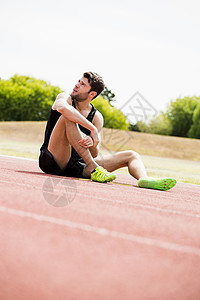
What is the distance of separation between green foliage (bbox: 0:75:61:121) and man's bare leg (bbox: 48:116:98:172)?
54548 millimetres

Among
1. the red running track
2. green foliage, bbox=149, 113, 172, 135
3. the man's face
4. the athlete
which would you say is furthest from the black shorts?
green foliage, bbox=149, 113, 172, 135

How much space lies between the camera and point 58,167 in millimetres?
4855

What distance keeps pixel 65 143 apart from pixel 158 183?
1.24m

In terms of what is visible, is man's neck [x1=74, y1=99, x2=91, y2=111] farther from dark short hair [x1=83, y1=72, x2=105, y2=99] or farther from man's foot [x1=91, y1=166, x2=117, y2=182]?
man's foot [x1=91, y1=166, x2=117, y2=182]

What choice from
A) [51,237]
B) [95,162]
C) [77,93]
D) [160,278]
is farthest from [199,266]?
[77,93]

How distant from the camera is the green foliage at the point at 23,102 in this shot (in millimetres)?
57812

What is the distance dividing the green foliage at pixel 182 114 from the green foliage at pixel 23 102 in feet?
71.6

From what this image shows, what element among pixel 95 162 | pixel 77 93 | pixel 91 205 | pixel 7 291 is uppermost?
pixel 77 93

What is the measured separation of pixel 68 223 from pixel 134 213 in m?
0.65

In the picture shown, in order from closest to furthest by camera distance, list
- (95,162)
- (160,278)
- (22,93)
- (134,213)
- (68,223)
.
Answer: (160,278) < (68,223) < (134,213) < (95,162) < (22,93)

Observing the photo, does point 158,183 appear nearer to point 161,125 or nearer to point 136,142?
point 136,142

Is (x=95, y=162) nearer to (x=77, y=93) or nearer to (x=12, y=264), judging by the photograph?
(x=77, y=93)

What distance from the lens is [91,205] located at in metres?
2.61

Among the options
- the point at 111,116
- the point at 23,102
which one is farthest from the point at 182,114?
the point at 23,102
